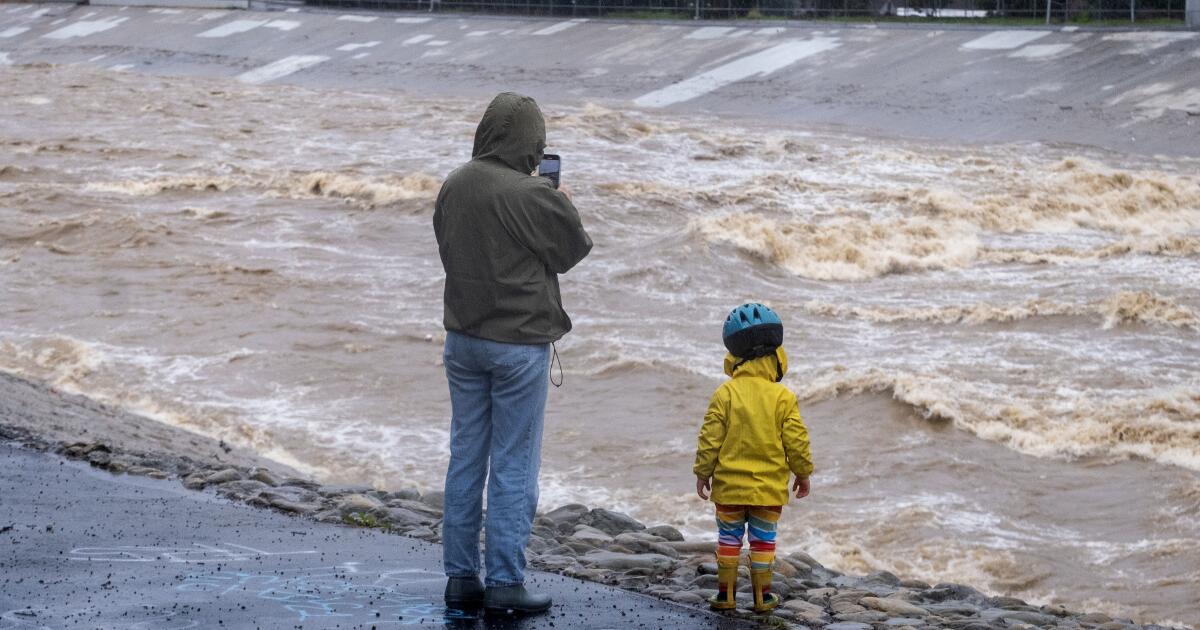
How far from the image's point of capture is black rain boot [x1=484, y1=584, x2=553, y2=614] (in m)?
5.49

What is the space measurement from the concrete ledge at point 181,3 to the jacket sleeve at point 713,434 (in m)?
53.1

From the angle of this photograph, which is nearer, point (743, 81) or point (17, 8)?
point (743, 81)

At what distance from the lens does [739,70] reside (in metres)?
38.8

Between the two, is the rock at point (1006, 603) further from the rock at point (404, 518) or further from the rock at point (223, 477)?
the rock at point (223, 477)

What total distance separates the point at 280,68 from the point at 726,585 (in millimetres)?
43324

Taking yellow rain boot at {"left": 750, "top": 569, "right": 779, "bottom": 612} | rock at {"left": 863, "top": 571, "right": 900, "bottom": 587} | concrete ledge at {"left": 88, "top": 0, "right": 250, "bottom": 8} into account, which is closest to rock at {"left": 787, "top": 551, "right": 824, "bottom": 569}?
rock at {"left": 863, "top": 571, "right": 900, "bottom": 587}

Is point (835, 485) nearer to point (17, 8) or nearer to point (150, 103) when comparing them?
point (150, 103)

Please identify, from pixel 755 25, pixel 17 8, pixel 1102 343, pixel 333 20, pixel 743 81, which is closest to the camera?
pixel 1102 343

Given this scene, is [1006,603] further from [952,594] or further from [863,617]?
[863,617]

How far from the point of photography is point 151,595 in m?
5.91

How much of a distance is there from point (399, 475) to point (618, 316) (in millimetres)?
6431

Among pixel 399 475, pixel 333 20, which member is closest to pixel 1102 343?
pixel 399 475

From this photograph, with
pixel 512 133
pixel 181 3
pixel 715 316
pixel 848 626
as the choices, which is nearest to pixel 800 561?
pixel 848 626

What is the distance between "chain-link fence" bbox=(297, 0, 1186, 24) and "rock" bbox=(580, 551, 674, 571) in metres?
31.6
